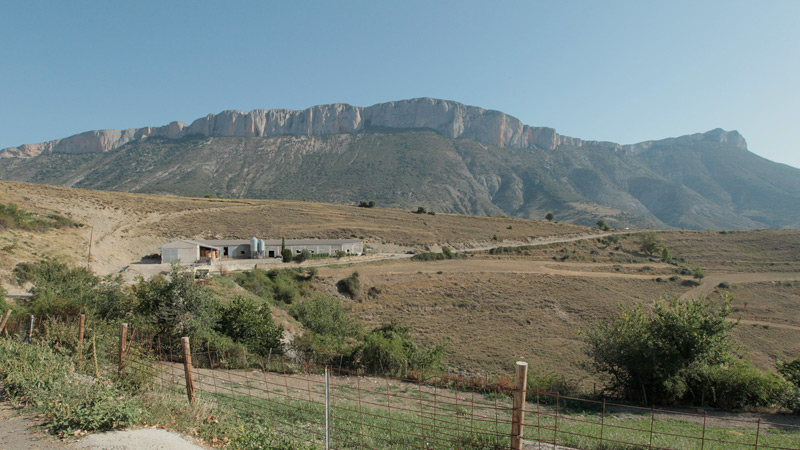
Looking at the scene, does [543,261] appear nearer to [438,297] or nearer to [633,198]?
[438,297]

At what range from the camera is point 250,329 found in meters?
14.3

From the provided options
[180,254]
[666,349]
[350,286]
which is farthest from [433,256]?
[666,349]

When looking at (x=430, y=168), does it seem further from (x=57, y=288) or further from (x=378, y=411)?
(x=378, y=411)

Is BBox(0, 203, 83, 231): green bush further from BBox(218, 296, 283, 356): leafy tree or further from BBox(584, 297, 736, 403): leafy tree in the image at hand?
BBox(584, 297, 736, 403): leafy tree

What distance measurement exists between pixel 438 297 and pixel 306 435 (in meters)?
31.9

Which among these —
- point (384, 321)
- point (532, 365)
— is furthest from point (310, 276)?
point (532, 365)

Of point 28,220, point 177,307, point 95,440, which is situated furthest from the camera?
point 28,220

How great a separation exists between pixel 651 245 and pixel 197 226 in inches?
2815

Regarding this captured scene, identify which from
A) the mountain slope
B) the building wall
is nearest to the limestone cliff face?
the mountain slope

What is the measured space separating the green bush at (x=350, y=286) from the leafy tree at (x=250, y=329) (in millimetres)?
21271

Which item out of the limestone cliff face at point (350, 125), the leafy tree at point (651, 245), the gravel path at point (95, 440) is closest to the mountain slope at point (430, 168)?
the limestone cliff face at point (350, 125)

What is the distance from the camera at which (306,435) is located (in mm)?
6316

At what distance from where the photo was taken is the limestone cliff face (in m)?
174

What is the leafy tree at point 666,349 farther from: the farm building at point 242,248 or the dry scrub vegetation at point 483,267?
the farm building at point 242,248
